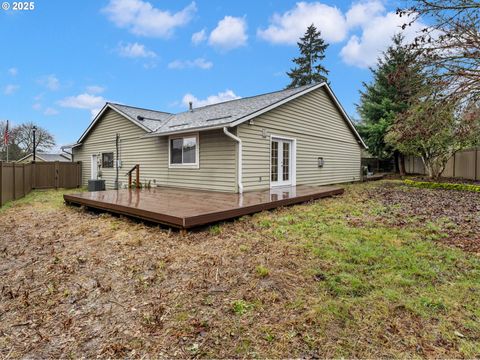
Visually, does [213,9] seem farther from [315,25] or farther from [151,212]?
[315,25]

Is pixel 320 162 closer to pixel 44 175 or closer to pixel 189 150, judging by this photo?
pixel 189 150

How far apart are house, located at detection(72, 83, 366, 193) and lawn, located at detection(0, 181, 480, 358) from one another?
11.9ft

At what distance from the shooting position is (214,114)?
1009 centimetres

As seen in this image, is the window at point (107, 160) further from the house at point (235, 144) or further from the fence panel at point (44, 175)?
the fence panel at point (44, 175)

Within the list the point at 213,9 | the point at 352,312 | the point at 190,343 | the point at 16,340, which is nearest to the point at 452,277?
the point at 352,312

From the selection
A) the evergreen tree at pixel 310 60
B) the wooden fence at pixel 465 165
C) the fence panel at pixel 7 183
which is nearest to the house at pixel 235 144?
the fence panel at pixel 7 183

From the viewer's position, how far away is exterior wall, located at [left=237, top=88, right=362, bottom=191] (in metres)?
8.73

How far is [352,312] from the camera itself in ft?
8.22

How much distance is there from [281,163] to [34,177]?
11.4m

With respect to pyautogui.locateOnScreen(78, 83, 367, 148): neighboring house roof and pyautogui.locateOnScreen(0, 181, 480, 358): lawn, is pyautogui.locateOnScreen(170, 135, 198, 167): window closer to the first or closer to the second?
pyautogui.locateOnScreen(78, 83, 367, 148): neighboring house roof

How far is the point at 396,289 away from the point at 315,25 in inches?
1290

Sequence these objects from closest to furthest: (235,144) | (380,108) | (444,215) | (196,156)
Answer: (444,215)
(235,144)
(196,156)
(380,108)

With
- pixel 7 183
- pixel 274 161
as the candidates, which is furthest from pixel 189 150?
pixel 7 183
